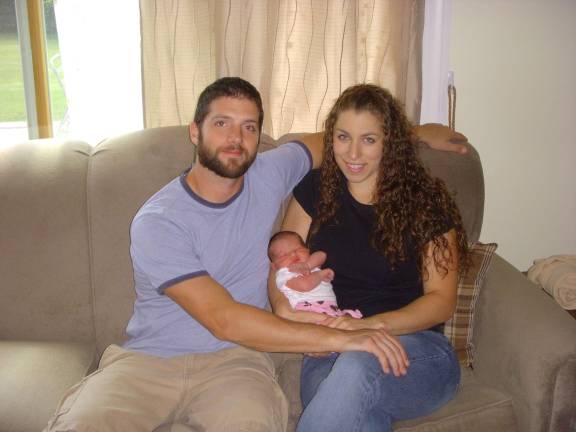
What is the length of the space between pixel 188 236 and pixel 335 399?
0.63m

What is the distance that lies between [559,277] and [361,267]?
1466 millimetres

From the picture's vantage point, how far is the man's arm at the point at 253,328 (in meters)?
1.50

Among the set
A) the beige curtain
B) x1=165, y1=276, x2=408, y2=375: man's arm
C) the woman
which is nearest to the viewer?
x1=165, y1=276, x2=408, y2=375: man's arm

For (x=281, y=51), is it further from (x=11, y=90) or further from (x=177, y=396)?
(x=177, y=396)

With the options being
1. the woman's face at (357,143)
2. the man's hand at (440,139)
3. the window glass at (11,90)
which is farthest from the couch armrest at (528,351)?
the window glass at (11,90)

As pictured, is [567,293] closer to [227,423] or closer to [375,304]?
[375,304]

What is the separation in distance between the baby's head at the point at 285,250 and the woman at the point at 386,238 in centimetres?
8

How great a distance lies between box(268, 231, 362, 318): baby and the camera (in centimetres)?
172

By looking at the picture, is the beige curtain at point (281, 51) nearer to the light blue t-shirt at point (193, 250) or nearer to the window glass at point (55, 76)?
the window glass at point (55, 76)

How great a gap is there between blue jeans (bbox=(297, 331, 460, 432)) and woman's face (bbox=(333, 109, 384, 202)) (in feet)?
1.79

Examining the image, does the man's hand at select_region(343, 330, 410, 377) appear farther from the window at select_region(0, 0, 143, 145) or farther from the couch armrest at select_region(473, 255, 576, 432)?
the window at select_region(0, 0, 143, 145)

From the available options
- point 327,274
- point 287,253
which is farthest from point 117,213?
point 327,274

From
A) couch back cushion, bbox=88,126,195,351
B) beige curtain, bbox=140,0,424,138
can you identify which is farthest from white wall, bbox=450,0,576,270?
couch back cushion, bbox=88,126,195,351

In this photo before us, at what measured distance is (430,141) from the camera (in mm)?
2016
